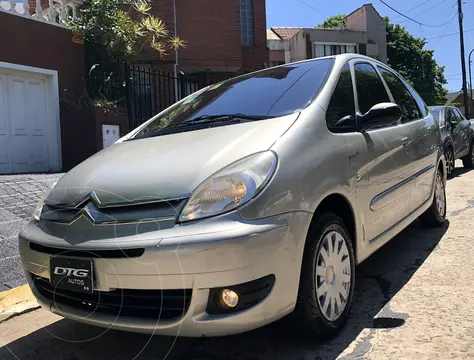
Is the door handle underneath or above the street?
above

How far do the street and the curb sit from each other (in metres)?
0.09

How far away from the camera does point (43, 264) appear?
262 centimetres

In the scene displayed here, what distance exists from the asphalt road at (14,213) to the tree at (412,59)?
3673cm

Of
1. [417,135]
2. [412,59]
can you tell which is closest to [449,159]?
[417,135]

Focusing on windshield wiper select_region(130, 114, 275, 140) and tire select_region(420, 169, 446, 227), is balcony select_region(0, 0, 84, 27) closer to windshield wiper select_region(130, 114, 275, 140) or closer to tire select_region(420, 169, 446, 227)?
windshield wiper select_region(130, 114, 275, 140)

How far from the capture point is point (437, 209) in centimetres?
510

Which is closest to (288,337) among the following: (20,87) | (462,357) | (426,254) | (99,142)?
(462,357)

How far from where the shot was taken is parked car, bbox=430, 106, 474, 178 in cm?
902

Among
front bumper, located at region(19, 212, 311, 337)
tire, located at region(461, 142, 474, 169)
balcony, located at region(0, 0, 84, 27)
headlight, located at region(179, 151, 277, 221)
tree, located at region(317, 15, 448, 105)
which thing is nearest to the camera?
front bumper, located at region(19, 212, 311, 337)

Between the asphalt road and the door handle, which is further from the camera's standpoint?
the asphalt road

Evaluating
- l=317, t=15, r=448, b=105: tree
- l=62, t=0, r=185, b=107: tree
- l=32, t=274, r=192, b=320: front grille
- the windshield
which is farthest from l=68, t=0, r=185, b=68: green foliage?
l=317, t=15, r=448, b=105: tree

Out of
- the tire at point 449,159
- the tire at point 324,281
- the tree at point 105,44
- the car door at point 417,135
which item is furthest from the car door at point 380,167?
Result: the tree at point 105,44

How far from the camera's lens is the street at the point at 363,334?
2.68 meters

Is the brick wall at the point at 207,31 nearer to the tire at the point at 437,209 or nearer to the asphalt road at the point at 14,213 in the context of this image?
the asphalt road at the point at 14,213
